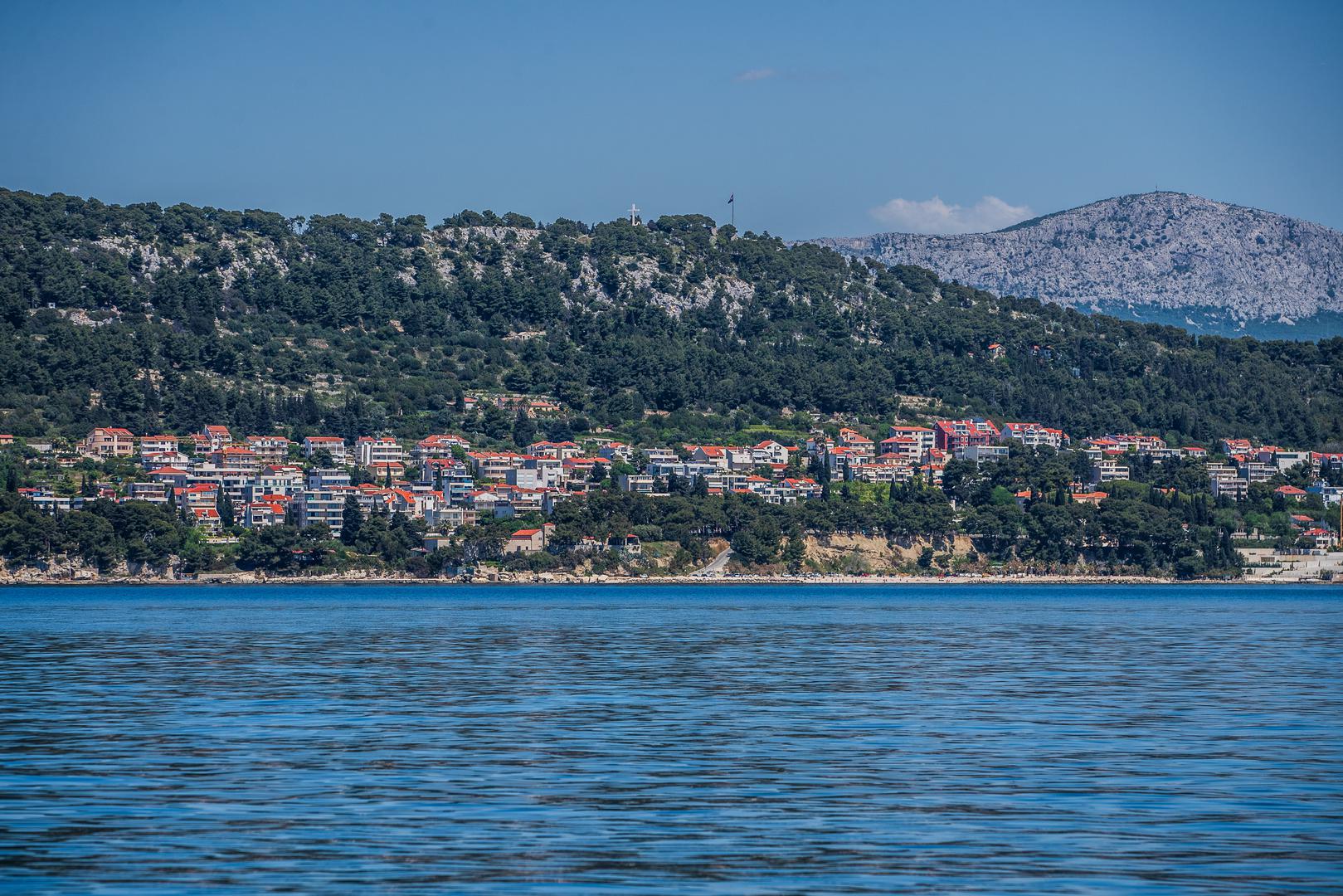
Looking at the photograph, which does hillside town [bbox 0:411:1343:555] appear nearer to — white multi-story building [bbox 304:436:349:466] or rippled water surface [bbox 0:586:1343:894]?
white multi-story building [bbox 304:436:349:466]

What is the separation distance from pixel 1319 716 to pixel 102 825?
2138 centimetres

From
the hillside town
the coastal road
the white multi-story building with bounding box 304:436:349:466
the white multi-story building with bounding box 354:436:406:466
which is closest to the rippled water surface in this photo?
the coastal road

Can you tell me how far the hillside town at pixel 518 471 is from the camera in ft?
495

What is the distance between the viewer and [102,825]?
749 inches

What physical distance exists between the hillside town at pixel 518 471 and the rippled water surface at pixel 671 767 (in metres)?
98.1

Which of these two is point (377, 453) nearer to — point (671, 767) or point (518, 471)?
point (518, 471)

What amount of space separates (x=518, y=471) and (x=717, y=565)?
2741cm

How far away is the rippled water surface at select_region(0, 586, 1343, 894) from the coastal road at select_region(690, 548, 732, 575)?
3635 inches

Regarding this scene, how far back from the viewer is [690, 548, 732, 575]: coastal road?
481ft

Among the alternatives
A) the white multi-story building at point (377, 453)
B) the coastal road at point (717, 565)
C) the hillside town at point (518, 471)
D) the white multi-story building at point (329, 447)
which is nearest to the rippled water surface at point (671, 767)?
the coastal road at point (717, 565)

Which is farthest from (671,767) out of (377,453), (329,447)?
(329,447)

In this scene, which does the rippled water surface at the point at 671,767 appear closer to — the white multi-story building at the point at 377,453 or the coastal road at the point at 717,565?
the coastal road at the point at 717,565

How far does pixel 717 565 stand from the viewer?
14838cm

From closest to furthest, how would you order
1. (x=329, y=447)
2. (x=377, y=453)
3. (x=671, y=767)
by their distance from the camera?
(x=671, y=767) → (x=329, y=447) → (x=377, y=453)
